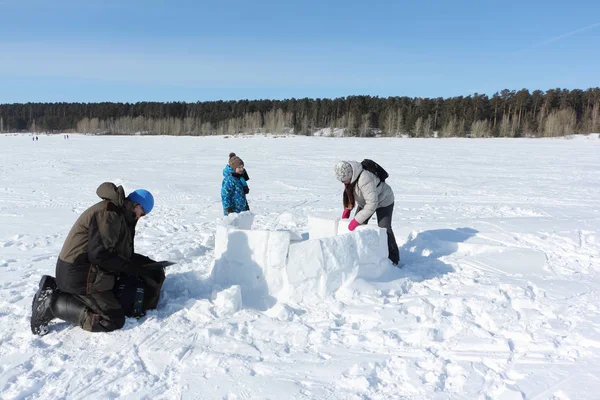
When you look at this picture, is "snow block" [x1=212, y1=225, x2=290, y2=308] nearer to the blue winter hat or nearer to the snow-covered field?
the snow-covered field

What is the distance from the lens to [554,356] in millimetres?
3484

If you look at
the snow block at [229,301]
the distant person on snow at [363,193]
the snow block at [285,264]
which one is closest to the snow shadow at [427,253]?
the distant person on snow at [363,193]

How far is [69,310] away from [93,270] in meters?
0.40

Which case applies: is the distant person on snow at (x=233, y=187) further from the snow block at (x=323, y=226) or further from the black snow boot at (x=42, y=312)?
the black snow boot at (x=42, y=312)

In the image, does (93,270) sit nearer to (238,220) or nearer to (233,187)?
(238,220)

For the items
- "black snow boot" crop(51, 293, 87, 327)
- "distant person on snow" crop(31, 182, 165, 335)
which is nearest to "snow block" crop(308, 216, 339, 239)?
"distant person on snow" crop(31, 182, 165, 335)

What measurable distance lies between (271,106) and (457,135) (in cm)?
3986

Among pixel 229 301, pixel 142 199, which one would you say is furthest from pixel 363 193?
pixel 142 199

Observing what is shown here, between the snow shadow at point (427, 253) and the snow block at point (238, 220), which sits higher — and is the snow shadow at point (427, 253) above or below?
below

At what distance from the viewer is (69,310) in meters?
3.86

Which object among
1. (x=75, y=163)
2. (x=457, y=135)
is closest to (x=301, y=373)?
(x=75, y=163)

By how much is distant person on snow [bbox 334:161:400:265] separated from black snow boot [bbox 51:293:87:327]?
296 centimetres

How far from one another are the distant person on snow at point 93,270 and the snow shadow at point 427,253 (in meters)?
2.76

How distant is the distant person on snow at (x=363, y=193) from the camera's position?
5.14 m
